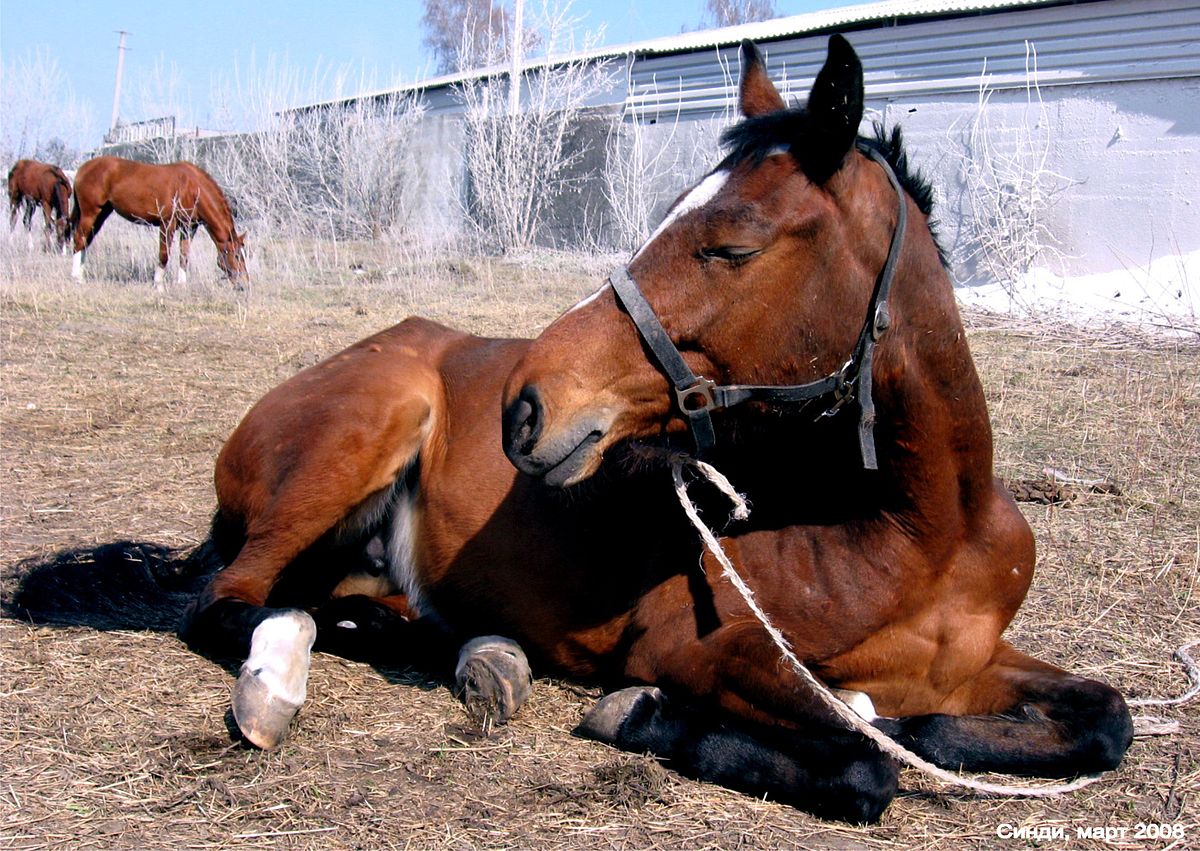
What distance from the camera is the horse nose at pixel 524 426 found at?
8.36 feet

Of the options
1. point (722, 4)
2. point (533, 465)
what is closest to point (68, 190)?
point (533, 465)

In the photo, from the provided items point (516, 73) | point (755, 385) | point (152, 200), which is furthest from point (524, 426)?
point (516, 73)

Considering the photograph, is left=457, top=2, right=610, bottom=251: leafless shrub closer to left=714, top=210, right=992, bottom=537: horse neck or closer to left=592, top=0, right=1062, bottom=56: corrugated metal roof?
left=592, top=0, right=1062, bottom=56: corrugated metal roof

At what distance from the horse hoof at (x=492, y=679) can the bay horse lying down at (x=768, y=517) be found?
0.02 m

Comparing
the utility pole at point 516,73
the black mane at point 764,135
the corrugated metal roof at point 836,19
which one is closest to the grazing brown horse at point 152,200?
the utility pole at point 516,73

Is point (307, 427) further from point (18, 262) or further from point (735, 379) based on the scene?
point (18, 262)

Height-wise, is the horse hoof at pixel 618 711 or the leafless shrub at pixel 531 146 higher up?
the leafless shrub at pixel 531 146

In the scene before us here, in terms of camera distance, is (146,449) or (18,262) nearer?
(146,449)

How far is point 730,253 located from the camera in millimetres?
2605

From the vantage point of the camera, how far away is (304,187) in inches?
1056

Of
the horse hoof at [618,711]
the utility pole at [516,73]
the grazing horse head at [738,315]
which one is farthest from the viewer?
the utility pole at [516,73]

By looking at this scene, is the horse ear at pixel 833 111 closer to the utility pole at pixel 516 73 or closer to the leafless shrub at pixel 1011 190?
the leafless shrub at pixel 1011 190

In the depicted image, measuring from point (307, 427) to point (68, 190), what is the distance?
24172 mm

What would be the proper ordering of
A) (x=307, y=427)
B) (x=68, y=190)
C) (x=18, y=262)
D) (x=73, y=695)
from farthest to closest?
(x=68, y=190) < (x=18, y=262) < (x=307, y=427) < (x=73, y=695)
